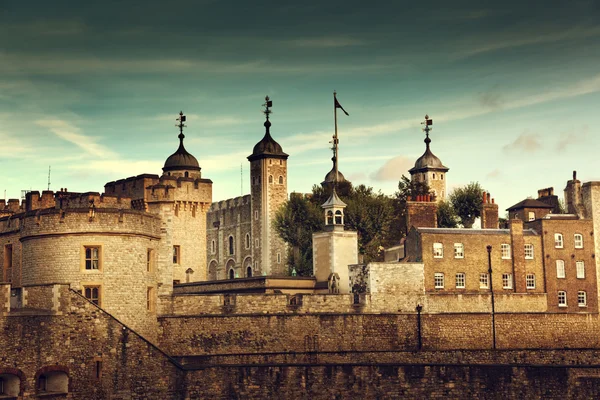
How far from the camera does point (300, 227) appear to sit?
73250 millimetres

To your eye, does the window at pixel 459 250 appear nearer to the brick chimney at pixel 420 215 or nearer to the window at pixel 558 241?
the brick chimney at pixel 420 215

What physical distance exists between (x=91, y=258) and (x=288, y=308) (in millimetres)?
12230

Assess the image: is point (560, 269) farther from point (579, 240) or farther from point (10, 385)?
point (10, 385)

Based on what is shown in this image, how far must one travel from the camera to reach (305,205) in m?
73.5

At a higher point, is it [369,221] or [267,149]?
[267,149]

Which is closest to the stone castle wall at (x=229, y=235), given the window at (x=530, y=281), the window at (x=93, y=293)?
the window at (x=530, y=281)

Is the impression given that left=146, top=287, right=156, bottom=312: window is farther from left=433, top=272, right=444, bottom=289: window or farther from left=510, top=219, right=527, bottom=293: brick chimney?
left=510, top=219, right=527, bottom=293: brick chimney

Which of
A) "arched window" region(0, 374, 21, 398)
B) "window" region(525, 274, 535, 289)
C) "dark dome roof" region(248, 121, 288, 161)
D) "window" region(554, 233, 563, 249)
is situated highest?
"dark dome roof" region(248, 121, 288, 161)

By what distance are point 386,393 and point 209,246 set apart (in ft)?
188

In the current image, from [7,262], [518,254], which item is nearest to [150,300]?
[7,262]

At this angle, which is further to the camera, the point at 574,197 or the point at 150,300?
the point at 574,197

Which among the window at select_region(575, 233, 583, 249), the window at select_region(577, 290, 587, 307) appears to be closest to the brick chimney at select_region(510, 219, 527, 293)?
the window at select_region(575, 233, 583, 249)

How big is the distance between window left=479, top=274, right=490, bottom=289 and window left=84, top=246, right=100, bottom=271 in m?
26.1

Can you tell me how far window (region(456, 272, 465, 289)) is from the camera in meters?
58.0
